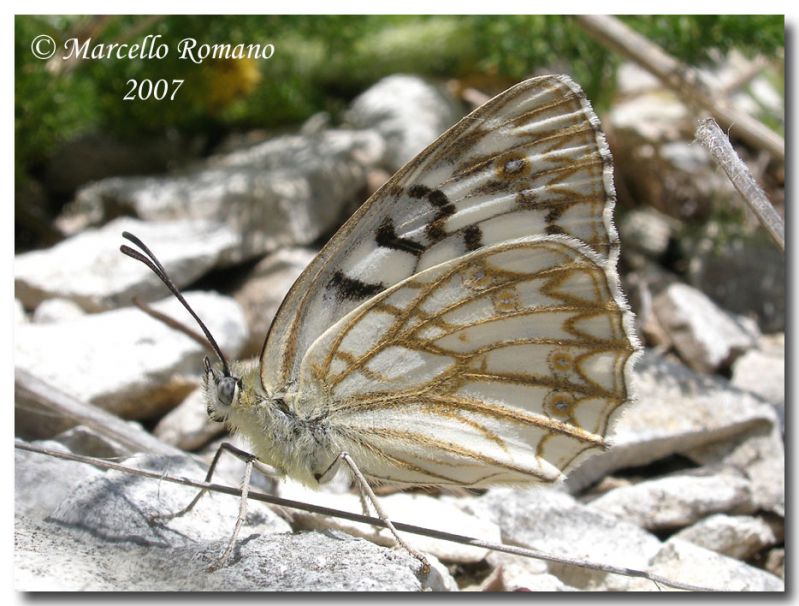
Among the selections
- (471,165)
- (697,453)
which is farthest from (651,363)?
(471,165)

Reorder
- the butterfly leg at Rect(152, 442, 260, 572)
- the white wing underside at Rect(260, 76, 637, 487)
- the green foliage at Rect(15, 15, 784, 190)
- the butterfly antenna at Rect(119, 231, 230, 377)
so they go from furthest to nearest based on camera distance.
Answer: the green foliage at Rect(15, 15, 784, 190) < the white wing underside at Rect(260, 76, 637, 487) < the butterfly antenna at Rect(119, 231, 230, 377) < the butterfly leg at Rect(152, 442, 260, 572)

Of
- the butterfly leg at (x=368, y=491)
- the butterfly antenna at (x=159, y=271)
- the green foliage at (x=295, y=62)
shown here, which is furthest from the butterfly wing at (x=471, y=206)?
the green foliage at (x=295, y=62)

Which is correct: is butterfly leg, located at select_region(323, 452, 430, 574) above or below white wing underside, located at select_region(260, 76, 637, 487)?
below

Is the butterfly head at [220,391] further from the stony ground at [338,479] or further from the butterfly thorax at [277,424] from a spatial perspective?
the stony ground at [338,479]

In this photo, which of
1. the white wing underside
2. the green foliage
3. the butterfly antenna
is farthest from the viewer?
the green foliage

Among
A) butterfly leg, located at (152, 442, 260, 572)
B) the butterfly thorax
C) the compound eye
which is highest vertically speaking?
the compound eye

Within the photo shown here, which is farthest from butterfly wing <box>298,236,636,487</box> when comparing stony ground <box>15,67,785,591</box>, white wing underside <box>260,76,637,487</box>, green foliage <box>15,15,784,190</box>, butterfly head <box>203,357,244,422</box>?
green foliage <box>15,15,784,190</box>

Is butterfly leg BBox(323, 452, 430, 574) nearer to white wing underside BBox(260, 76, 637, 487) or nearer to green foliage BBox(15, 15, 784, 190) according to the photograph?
white wing underside BBox(260, 76, 637, 487)
